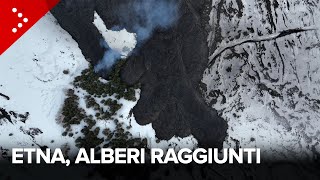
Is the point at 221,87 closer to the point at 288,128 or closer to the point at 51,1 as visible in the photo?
the point at 288,128

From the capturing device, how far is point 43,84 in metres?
17.4

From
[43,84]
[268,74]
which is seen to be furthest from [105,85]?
[268,74]

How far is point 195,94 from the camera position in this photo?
1802cm

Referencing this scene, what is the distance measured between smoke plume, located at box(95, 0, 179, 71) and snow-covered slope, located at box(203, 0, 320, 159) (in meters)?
3.95

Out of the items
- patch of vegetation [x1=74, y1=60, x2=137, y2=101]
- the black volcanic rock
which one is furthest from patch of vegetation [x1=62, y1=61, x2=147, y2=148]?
the black volcanic rock

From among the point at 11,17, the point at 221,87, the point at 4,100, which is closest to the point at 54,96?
the point at 4,100

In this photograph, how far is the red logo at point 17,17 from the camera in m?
17.2

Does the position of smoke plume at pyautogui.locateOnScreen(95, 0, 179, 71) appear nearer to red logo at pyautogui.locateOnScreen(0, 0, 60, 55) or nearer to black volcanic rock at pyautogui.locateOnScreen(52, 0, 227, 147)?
black volcanic rock at pyautogui.locateOnScreen(52, 0, 227, 147)

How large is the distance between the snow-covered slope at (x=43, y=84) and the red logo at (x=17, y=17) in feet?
0.91

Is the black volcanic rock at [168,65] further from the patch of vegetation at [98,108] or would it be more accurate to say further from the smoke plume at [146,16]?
the patch of vegetation at [98,108]

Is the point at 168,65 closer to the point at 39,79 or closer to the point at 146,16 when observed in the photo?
the point at 146,16

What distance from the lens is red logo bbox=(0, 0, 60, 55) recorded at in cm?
1719

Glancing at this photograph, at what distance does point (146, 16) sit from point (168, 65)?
227 centimetres

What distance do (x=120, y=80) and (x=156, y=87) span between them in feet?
5.43
